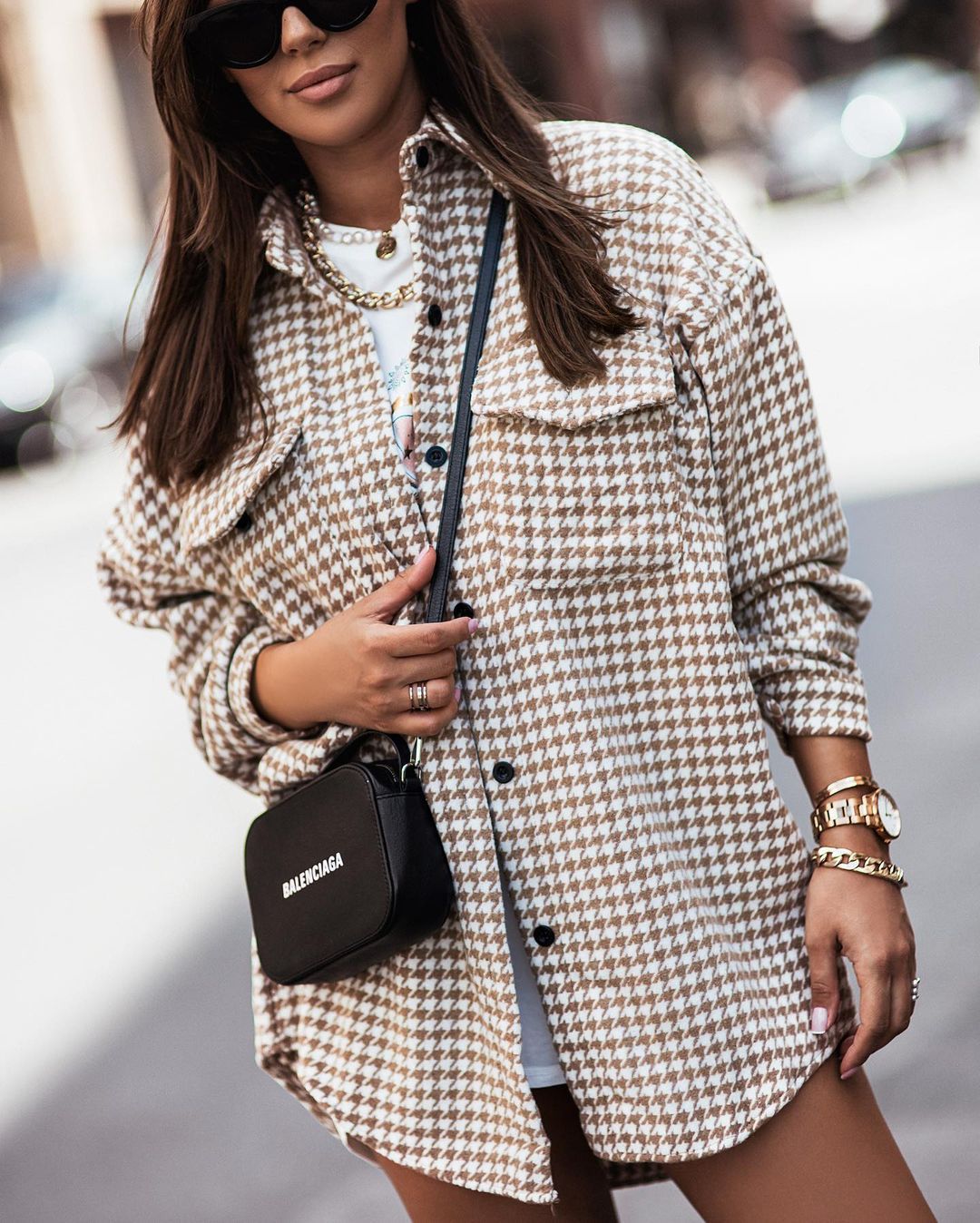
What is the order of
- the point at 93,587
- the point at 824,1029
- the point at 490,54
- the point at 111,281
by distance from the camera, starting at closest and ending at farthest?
1. the point at 824,1029
2. the point at 490,54
3. the point at 93,587
4. the point at 111,281

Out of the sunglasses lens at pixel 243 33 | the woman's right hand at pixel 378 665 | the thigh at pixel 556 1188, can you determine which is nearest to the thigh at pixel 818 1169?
the thigh at pixel 556 1188

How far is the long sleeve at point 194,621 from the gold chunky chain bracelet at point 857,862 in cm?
64

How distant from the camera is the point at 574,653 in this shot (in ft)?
5.63

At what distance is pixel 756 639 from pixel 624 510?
22 centimetres

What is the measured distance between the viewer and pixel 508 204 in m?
1.85

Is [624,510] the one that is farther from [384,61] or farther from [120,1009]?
[120,1009]

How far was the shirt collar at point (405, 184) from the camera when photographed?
72.3 inches

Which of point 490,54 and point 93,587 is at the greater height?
point 490,54

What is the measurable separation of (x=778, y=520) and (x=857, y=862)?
15.3 inches

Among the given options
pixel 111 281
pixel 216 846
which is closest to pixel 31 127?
pixel 111 281

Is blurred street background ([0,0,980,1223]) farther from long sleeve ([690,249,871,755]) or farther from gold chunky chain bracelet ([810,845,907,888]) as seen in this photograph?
gold chunky chain bracelet ([810,845,907,888])

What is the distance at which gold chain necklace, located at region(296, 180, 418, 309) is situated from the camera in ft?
6.19

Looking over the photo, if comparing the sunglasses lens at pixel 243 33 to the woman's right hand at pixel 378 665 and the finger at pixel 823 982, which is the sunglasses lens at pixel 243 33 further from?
the finger at pixel 823 982

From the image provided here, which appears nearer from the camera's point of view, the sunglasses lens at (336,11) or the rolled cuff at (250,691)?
the sunglasses lens at (336,11)
